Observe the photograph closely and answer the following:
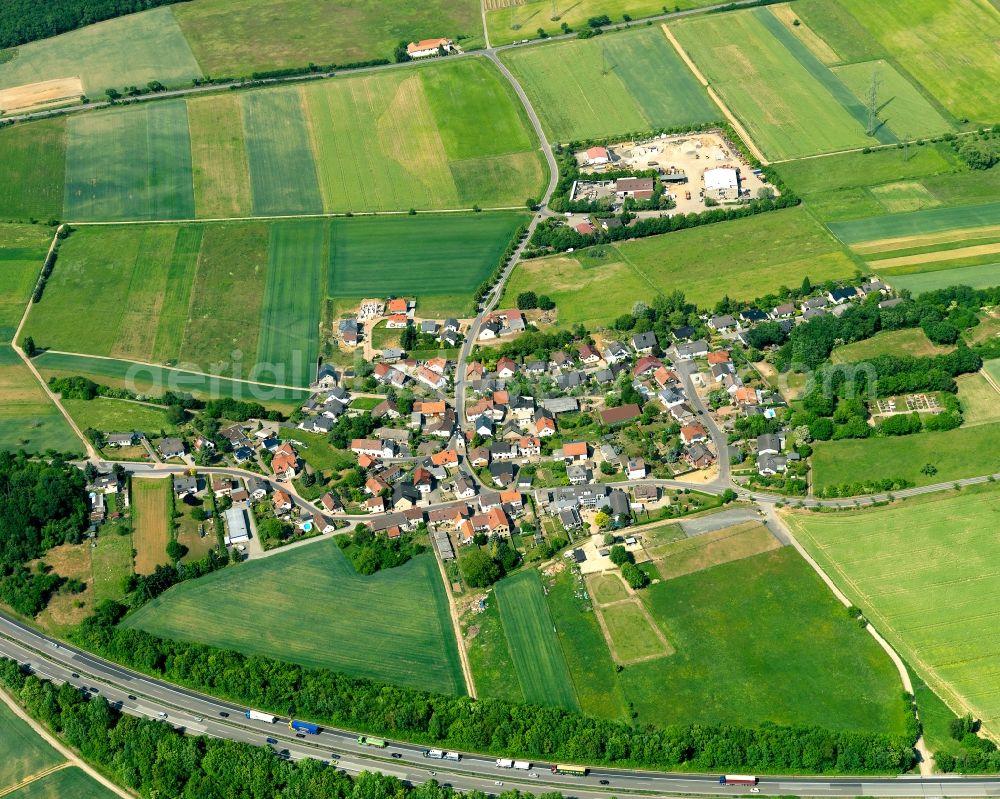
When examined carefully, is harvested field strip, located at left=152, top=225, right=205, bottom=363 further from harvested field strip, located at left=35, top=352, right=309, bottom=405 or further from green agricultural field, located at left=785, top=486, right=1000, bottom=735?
green agricultural field, located at left=785, top=486, right=1000, bottom=735

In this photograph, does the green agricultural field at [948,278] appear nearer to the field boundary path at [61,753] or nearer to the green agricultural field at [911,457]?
the green agricultural field at [911,457]

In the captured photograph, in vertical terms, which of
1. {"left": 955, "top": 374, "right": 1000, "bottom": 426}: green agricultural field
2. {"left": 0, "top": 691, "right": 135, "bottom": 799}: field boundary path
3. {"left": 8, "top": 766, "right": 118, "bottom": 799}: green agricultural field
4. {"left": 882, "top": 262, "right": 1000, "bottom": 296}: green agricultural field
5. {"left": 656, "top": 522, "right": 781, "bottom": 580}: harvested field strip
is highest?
{"left": 882, "top": 262, "right": 1000, "bottom": 296}: green agricultural field

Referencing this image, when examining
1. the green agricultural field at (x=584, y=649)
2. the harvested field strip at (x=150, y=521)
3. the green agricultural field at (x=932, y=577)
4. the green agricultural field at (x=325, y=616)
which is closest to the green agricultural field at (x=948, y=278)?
the green agricultural field at (x=932, y=577)

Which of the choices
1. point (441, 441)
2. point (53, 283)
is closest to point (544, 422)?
point (441, 441)

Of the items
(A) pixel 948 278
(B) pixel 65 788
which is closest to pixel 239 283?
(B) pixel 65 788

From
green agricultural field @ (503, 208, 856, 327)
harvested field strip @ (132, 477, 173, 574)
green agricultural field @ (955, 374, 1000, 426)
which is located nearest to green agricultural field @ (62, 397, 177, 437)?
harvested field strip @ (132, 477, 173, 574)

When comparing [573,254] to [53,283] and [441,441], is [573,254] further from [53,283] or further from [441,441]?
[53,283]
